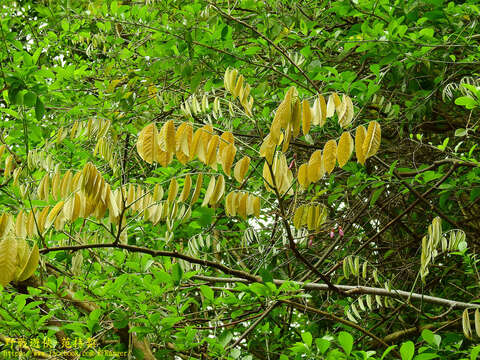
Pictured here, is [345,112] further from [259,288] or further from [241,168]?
[259,288]

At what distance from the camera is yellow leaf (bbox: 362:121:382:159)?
1703 mm

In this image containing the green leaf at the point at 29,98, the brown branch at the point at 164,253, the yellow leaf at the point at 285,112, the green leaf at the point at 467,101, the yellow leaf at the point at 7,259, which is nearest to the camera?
the yellow leaf at the point at 7,259

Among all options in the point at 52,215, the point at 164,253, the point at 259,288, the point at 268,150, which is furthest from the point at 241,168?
the point at 52,215

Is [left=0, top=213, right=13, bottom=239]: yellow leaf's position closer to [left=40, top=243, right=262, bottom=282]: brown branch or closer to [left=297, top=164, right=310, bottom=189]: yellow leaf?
→ [left=40, top=243, right=262, bottom=282]: brown branch

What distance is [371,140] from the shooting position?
171 cm

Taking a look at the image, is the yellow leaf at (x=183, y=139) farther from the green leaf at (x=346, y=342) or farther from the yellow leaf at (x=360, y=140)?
the green leaf at (x=346, y=342)

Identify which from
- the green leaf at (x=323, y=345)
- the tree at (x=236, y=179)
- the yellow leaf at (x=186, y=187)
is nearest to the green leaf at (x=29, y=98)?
the tree at (x=236, y=179)

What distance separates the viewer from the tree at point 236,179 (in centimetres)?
177

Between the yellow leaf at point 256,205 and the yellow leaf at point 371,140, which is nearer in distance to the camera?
the yellow leaf at point 371,140

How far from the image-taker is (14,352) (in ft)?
8.68

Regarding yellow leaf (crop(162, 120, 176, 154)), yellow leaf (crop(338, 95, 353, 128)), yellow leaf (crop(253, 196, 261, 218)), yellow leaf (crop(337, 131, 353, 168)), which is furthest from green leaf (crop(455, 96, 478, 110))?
yellow leaf (crop(162, 120, 176, 154))

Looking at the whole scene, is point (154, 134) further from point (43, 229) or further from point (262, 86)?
point (262, 86)

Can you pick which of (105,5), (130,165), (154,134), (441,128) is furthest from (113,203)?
(441,128)

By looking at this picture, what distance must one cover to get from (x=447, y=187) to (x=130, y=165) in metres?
2.54
